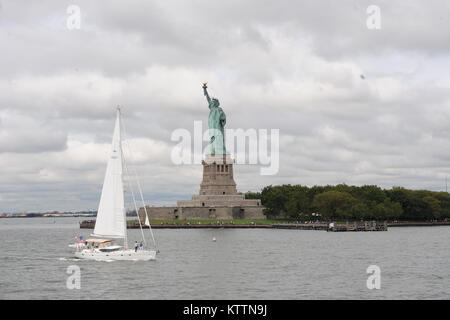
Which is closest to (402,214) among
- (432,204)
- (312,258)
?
(432,204)

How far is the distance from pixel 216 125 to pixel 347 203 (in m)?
35.7

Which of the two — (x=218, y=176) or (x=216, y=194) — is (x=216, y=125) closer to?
(x=218, y=176)

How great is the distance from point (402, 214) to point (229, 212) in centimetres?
5197

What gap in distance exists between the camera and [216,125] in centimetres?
16475

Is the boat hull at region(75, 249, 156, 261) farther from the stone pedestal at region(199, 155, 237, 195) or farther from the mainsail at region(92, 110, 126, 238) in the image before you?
the stone pedestal at region(199, 155, 237, 195)

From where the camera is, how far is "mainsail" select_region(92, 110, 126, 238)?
63.5 metres

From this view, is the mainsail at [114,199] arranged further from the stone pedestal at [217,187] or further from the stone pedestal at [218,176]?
the stone pedestal at [218,176]

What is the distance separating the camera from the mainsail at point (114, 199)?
6353cm

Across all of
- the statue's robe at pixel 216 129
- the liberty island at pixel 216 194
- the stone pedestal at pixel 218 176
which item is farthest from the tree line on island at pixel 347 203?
the statue's robe at pixel 216 129

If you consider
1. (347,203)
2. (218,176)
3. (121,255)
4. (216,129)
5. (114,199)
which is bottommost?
(121,255)

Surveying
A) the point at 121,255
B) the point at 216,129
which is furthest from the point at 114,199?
the point at 216,129

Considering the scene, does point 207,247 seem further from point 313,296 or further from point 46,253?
point 313,296

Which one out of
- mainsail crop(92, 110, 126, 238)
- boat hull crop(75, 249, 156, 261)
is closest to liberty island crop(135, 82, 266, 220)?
boat hull crop(75, 249, 156, 261)
